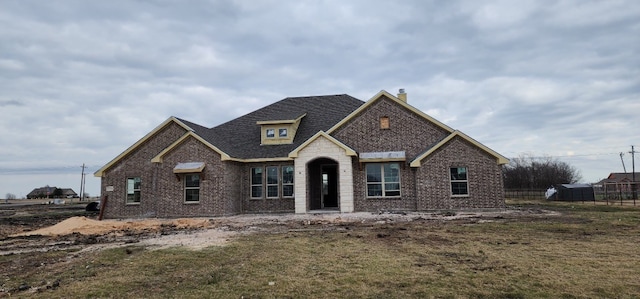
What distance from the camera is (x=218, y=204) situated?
20375mm

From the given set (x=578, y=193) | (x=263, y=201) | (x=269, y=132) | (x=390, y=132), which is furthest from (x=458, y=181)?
(x=578, y=193)

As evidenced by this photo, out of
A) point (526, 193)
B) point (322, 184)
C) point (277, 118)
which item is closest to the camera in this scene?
point (322, 184)

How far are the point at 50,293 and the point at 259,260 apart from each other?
3.48 metres

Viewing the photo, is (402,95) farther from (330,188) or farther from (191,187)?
(191,187)

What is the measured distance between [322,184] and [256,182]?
156 inches

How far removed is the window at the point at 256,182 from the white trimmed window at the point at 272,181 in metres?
0.45

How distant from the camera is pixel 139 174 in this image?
72.3 ft

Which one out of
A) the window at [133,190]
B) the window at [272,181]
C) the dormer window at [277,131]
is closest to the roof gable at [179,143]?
the window at [133,190]

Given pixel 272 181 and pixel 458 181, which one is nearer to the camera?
pixel 458 181

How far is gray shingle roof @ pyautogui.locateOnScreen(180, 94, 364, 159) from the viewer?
74.1 ft

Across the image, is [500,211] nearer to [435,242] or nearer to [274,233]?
[435,242]

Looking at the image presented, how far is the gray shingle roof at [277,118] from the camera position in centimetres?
2259

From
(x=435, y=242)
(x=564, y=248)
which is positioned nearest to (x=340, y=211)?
(x=435, y=242)

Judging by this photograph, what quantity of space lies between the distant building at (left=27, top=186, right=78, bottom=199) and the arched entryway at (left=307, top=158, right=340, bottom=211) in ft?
259
